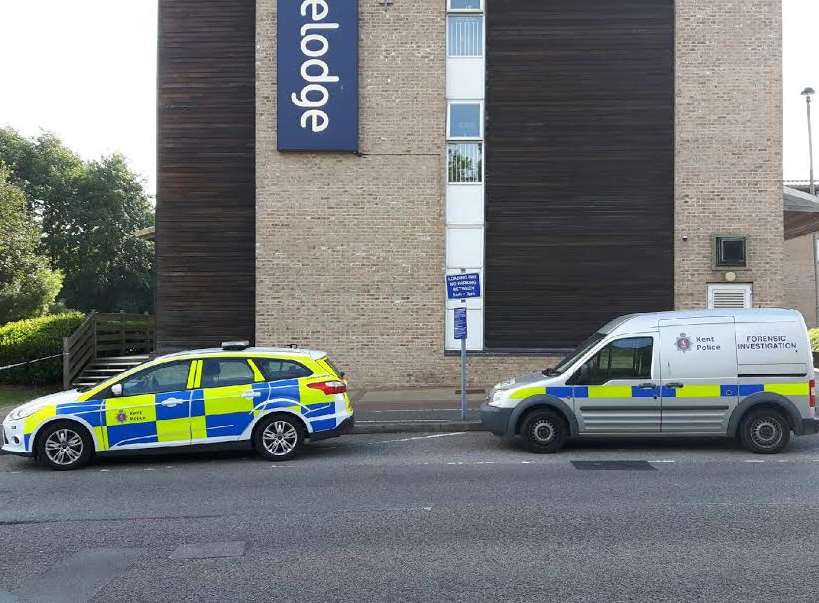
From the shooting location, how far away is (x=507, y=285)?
1819 centimetres

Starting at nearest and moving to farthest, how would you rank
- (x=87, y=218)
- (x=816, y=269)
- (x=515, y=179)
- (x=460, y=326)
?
(x=460, y=326)
(x=515, y=179)
(x=816, y=269)
(x=87, y=218)

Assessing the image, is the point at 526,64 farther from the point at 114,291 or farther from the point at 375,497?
the point at 114,291

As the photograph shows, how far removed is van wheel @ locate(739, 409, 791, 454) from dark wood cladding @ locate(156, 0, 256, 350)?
11303 mm

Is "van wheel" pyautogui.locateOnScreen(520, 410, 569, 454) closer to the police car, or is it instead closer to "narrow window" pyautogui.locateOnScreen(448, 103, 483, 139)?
the police car

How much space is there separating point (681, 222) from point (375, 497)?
1218 centimetres

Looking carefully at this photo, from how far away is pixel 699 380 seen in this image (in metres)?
10.5

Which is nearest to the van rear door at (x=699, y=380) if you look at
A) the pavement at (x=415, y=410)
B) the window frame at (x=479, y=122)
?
the pavement at (x=415, y=410)

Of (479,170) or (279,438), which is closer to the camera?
(279,438)

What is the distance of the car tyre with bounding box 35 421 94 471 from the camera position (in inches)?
394

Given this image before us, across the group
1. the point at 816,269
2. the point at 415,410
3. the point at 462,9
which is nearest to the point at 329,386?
the point at 415,410

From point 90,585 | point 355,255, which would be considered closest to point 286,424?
point 90,585

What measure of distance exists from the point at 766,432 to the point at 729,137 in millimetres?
9271

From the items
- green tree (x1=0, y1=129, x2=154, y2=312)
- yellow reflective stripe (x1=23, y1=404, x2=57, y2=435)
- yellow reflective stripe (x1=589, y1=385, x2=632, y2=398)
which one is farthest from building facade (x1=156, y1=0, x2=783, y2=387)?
green tree (x1=0, y1=129, x2=154, y2=312)

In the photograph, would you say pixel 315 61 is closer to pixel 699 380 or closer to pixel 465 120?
pixel 465 120
